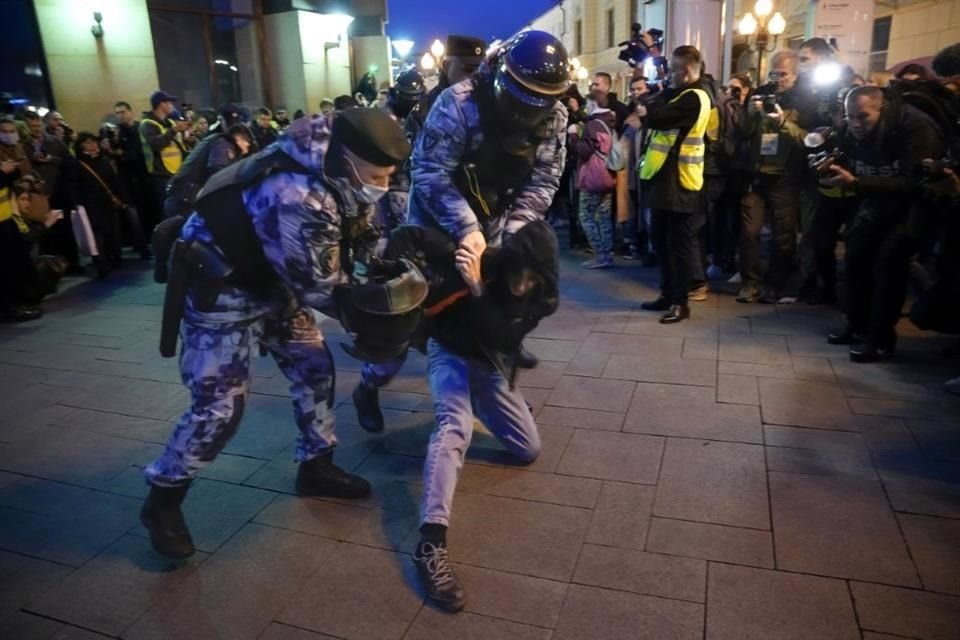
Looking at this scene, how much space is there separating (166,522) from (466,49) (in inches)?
148

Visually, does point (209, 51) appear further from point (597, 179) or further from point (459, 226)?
point (459, 226)

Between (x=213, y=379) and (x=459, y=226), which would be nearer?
(x=213, y=379)

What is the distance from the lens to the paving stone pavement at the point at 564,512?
236cm

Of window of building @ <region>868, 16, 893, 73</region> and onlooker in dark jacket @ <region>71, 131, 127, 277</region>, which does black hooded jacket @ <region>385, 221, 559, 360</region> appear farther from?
window of building @ <region>868, 16, 893, 73</region>

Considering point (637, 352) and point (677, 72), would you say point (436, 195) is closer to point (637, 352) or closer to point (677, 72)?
point (637, 352)

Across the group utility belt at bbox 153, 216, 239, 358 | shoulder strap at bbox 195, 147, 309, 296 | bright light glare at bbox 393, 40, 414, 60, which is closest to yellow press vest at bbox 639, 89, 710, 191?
shoulder strap at bbox 195, 147, 309, 296

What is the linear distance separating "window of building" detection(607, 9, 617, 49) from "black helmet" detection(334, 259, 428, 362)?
4351 cm

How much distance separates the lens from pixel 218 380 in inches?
101

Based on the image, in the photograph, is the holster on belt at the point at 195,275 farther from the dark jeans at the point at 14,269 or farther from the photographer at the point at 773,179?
the dark jeans at the point at 14,269

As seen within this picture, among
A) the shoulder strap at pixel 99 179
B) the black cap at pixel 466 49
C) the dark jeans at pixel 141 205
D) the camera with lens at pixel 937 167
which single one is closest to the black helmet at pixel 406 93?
the black cap at pixel 466 49

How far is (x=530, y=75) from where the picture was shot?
8.74 ft

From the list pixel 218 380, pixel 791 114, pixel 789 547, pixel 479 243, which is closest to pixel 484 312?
pixel 479 243

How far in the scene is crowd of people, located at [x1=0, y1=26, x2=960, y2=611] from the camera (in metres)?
2.38

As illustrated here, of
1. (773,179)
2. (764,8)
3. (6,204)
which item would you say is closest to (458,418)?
(773,179)
